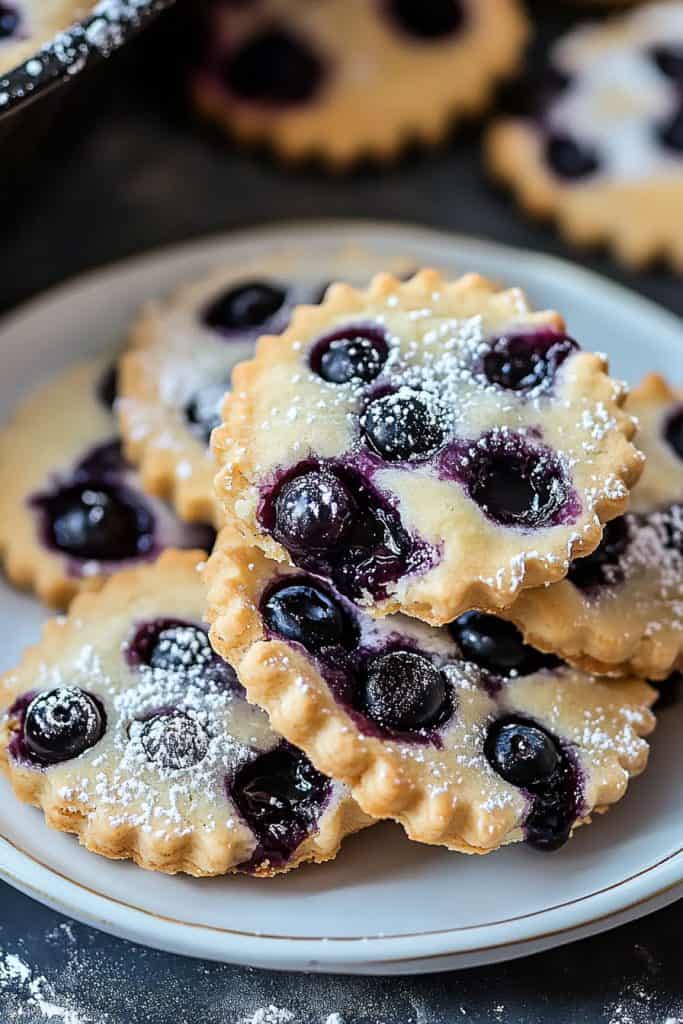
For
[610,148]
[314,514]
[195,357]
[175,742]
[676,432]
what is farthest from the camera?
[610,148]

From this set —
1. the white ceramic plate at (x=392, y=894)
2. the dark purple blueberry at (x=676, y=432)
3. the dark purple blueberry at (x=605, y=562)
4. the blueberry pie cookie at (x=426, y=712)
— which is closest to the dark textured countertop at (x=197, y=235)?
the white ceramic plate at (x=392, y=894)

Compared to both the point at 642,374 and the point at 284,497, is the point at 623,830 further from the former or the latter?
the point at 642,374

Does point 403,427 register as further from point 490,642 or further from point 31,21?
point 31,21

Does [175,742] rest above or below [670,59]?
above

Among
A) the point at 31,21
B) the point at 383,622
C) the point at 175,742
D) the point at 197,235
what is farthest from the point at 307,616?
the point at 197,235

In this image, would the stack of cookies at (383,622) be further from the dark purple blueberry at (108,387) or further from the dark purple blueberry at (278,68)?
the dark purple blueberry at (278,68)

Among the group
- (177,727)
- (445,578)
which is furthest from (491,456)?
(177,727)

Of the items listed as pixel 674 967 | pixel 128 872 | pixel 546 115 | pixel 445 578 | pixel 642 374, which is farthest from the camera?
pixel 546 115

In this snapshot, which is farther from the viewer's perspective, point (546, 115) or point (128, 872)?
point (546, 115)
